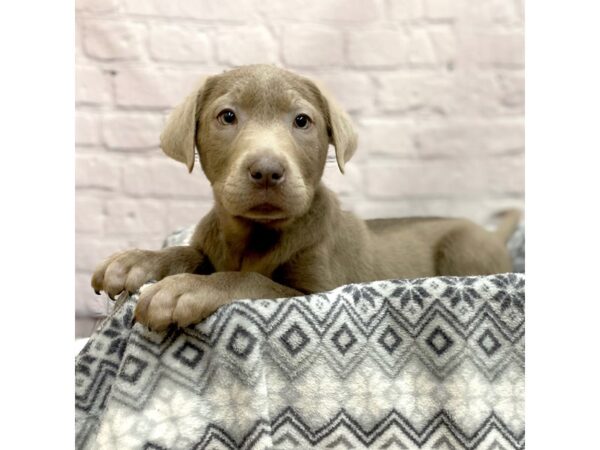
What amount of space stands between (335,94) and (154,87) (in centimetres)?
76

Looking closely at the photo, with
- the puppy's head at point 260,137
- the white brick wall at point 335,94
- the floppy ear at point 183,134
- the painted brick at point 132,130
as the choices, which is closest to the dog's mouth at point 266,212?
the puppy's head at point 260,137

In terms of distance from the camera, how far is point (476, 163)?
3.17m

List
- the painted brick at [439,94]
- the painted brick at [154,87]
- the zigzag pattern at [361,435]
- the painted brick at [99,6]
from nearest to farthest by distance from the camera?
the zigzag pattern at [361,435]
the painted brick at [99,6]
the painted brick at [154,87]
the painted brick at [439,94]

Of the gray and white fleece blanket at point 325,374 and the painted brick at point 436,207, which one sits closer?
the gray and white fleece blanket at point 325,374

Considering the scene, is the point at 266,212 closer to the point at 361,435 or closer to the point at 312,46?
the point at 361,435

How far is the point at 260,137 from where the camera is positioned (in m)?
2.23

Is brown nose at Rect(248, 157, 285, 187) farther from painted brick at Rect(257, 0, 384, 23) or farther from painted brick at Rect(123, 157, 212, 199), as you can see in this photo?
painted brick at Rect(257, 0, 384, 23)

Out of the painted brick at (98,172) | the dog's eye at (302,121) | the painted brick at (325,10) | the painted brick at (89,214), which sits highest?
the painted brick at (325,10)

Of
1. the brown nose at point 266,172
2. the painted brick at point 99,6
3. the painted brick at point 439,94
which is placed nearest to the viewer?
the brown nose at point 266,172

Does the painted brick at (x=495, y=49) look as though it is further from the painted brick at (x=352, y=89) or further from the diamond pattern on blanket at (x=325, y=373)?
the diamond pattern on blanket at (x=325, y=373)

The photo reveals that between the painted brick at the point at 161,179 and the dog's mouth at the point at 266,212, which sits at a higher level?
the painted brick at the point at 161,179

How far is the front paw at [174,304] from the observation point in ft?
6.40

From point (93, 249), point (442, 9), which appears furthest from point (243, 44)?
point (93, 249)
